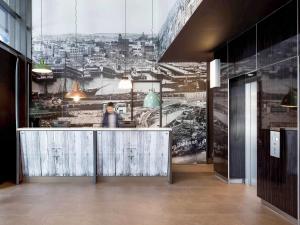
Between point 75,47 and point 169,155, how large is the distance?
4.77 m

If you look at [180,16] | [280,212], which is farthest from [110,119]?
[280,212]

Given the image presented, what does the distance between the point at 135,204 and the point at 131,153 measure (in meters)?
1.85

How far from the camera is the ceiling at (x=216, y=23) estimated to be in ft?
15.3

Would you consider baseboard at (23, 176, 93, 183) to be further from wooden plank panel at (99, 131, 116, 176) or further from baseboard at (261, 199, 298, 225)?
baseboard at (261, 199, 298, 225)

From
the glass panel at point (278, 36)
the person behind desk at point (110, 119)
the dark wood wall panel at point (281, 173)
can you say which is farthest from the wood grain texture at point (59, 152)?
the glass panel at point (278, 36)

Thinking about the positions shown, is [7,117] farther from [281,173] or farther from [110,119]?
[281,173]

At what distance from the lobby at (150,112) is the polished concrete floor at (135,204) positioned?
0.10 feet

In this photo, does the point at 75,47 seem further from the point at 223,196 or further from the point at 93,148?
the point at 223,196

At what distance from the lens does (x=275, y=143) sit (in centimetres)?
483

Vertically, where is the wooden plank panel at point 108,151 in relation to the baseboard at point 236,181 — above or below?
above

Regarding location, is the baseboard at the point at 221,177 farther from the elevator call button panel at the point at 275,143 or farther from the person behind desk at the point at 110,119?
the person behind desk at the point at 110,119

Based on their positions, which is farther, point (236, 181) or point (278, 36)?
point (236, 181)

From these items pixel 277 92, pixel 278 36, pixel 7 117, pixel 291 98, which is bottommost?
pixel 7 117

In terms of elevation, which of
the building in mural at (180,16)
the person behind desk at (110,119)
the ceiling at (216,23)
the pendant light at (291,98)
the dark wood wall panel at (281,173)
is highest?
the building in mural at (180,16)
